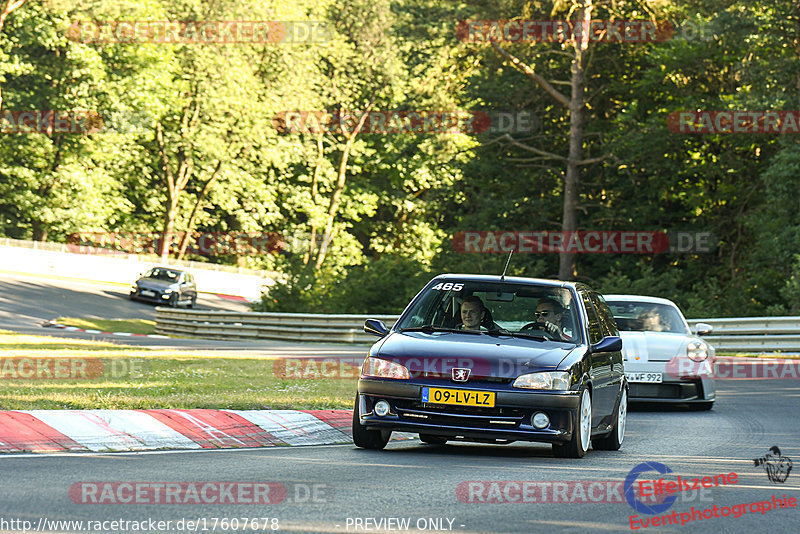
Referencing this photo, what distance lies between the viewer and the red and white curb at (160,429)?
9.95m

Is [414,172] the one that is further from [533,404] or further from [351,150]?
[533,404]

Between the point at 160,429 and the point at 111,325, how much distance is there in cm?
3034

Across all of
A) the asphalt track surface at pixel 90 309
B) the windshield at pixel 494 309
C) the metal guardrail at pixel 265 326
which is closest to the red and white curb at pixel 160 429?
the windshield at pixel 494 309

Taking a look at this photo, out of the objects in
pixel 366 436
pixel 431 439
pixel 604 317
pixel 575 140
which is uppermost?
pixel 575 140

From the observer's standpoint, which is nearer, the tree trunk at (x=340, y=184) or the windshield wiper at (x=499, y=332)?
the windshield wiper at (x=499, y=332)

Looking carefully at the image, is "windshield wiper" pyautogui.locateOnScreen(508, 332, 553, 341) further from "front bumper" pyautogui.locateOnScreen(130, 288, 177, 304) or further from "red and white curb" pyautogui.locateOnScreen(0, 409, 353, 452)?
"front bumper" pyautogui.locateOnScreen(130, 288, 177, 304)

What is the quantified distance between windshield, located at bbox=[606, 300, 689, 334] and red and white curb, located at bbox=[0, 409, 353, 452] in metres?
6.22

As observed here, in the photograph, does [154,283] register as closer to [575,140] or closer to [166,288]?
[166,288]

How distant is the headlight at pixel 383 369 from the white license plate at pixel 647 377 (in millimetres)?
6734

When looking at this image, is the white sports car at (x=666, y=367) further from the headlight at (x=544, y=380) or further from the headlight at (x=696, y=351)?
the headlight at (x=544, y=380)

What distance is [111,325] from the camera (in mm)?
40125

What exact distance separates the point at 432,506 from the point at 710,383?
387 inches

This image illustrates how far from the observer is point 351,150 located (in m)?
70.2

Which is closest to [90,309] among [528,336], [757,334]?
[757,334]
